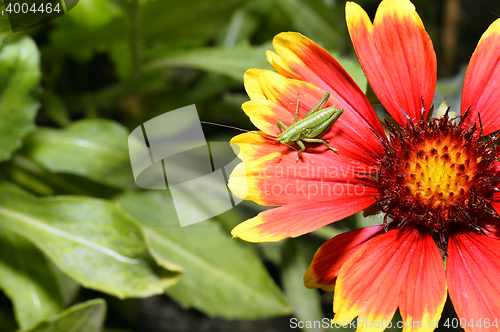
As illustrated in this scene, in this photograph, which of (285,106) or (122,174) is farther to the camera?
(122,174)

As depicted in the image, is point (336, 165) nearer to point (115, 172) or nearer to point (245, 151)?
point (245, 151)

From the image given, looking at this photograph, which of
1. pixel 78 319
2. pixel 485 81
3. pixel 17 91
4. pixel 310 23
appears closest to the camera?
pixel 485 81

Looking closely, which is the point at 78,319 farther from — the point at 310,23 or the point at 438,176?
the point at 310,23

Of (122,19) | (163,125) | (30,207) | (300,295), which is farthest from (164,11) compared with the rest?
(300,295)

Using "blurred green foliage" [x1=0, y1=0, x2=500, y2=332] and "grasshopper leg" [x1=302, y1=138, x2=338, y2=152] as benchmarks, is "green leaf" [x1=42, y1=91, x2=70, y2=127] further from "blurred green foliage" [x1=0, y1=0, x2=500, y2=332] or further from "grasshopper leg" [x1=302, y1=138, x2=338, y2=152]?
"grasshopper leg" [x1=302, y1=138, x2=338, y2=152]

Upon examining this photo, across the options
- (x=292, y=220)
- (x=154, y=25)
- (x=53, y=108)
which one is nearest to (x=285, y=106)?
(x=292, y=220)

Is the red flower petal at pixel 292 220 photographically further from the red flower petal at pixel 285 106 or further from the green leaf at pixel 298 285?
the green leaf at pixel 298 285

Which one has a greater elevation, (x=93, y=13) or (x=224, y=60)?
(x=93, y=13)

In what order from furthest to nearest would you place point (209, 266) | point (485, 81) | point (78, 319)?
point (209, 266) → point (78, 319) → point (485, 81)

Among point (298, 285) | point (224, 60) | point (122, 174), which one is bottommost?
point (298, 285)
